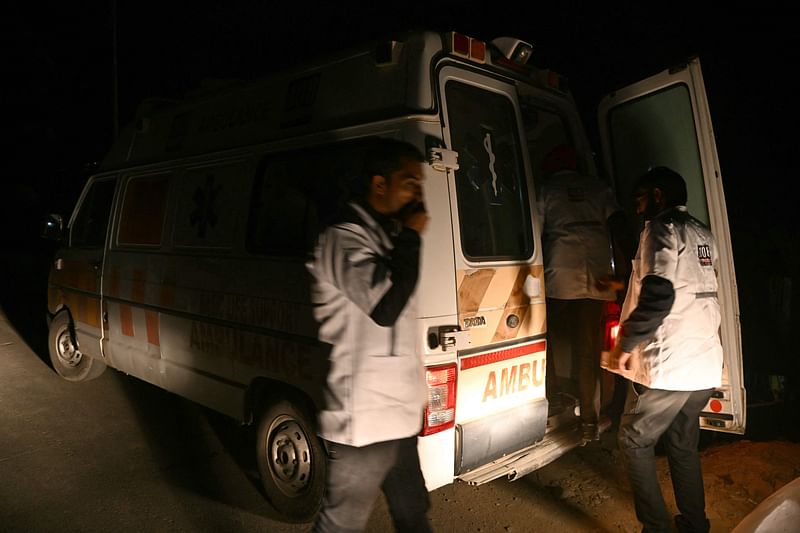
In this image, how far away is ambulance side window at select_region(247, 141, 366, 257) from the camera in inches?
122

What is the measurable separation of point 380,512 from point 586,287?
6.54 ft

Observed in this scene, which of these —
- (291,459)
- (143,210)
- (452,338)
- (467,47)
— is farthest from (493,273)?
(143,210)

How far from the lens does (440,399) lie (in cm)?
277

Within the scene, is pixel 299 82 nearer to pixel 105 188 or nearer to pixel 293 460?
pixel 293 460

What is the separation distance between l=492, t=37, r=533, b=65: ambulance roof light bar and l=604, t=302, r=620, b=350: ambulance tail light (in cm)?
173

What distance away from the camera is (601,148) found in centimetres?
442

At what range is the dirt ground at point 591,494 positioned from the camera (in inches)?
134

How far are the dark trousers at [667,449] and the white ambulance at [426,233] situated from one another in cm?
53

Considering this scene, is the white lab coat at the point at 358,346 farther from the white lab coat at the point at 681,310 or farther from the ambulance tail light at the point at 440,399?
the white lab coat at the point at 681,310

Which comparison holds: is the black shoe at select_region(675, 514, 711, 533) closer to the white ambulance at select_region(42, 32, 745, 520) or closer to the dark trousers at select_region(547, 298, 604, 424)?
the white ambulance at select_region(42, 32, 745, 520)

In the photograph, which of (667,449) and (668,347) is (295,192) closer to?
(668,347)

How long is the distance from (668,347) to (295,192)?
2.25 meters

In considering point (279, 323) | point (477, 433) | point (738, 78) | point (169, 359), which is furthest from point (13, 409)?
point (738, 78)

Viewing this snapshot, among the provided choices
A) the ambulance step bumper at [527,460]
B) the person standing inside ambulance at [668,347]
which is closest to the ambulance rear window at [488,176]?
the person standing inside ambulance at [668,347]
